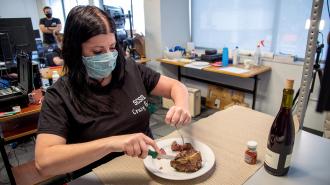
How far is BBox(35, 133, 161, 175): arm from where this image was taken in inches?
28.0

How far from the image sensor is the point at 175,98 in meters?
1.18

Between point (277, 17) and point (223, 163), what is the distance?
7.98 ft

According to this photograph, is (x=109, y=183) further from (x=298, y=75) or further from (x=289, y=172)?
(x=298, y=75)

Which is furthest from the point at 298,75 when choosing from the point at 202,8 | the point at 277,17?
the point at 202,8

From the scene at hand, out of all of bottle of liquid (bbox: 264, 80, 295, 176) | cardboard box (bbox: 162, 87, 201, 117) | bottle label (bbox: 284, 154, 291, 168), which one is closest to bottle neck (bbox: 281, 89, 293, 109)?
bottle of liquid (bbox: 264, 80, 295, 176)

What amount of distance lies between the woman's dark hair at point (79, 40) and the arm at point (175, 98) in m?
0.33

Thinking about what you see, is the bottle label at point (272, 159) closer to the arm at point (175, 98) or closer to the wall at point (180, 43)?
the arm at point (175, 98)

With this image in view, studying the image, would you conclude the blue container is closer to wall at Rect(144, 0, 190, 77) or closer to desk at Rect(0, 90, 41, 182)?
wall at Rect(144, 0, 190, 77)

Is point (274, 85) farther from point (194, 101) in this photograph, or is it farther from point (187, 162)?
point (187, 162)

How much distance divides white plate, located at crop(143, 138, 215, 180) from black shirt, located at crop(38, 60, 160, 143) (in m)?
0.20

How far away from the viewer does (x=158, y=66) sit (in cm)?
376

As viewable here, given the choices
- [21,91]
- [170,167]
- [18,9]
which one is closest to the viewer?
[170,167]

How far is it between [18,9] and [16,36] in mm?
5633

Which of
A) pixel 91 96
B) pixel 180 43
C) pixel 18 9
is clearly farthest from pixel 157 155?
pixel 18 9
